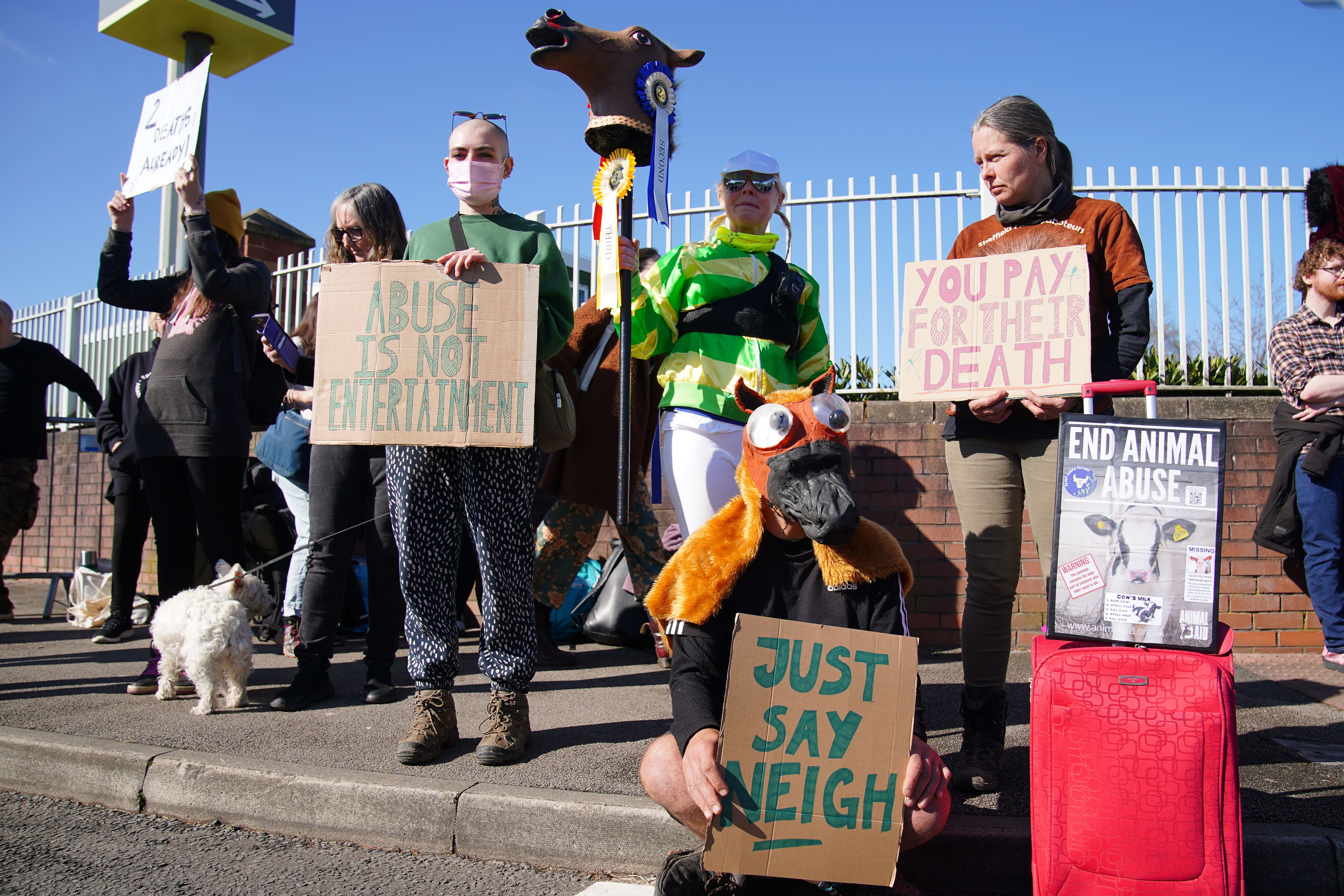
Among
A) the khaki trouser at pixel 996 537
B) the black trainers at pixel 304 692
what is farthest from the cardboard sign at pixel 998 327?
the black trainers at pixel 304 692

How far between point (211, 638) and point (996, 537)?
304 cm

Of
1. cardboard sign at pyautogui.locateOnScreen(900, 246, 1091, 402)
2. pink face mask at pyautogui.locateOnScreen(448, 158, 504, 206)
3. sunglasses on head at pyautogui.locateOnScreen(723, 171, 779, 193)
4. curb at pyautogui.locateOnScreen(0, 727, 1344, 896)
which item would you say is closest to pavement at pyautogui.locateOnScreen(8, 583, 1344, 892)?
curb at pyautogui.locateOnScreen(0, 727, 1344, 896)

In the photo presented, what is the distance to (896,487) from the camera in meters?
5.38

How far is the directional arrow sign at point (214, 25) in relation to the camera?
275 inches

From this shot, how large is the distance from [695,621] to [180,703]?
2.84 meters

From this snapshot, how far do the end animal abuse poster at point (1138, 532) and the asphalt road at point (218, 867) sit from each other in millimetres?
1539

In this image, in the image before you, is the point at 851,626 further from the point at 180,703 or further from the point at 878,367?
the point at 878,367

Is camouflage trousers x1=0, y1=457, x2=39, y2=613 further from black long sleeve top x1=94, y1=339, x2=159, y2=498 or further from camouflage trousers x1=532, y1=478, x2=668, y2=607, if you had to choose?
camouflage trousers x1=532, y1=478, x2=668, y2=607

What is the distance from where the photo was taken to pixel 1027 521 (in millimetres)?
5215

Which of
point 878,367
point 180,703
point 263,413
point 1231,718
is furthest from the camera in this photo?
point 878,367

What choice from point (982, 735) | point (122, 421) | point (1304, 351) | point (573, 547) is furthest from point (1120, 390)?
point (122, 421)

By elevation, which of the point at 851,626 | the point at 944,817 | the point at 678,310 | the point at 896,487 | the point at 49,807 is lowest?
the point at 49,807

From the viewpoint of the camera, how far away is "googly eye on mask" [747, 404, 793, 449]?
→ 7.43 feet

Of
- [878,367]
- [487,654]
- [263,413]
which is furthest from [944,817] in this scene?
[878,367]
